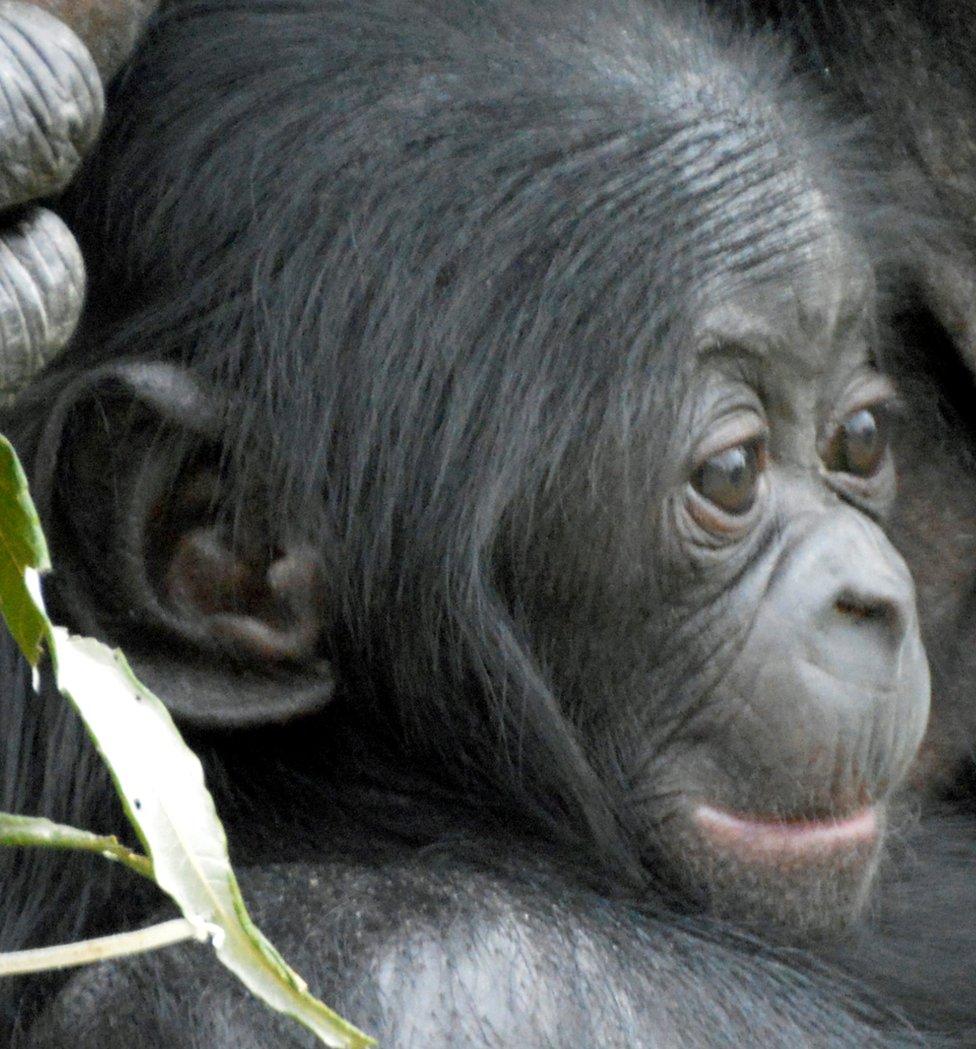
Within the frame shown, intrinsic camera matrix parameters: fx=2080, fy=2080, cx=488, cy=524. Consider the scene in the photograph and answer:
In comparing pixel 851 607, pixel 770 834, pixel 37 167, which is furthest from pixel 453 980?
pixel 37 167

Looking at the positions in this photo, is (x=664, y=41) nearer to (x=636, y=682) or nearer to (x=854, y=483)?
(x=854, y=483)

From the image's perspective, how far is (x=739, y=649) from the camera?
105 inches

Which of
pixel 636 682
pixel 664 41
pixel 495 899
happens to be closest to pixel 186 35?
pixel 664 41

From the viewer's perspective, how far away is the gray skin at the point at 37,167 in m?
2.08

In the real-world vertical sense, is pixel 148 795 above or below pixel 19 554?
below

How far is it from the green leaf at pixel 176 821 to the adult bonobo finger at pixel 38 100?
1.72ft

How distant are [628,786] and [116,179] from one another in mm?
1024

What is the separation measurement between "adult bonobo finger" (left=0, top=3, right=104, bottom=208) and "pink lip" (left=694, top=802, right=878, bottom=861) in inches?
46.4

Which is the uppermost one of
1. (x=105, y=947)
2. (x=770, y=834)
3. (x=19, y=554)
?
(x=19, y=554)

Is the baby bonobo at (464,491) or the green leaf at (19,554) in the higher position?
the green leaf at (19,554)

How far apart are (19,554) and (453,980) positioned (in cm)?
69

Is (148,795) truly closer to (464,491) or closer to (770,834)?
(464,491)

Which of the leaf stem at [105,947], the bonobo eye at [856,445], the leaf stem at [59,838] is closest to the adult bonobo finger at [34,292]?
the leaf stem at [59,838]

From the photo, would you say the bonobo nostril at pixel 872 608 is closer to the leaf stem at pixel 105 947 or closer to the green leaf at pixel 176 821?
the green leaf at pixel 176 821
